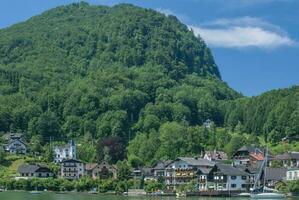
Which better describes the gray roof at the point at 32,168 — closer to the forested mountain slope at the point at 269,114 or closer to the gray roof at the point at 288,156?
the gray roof at the point at 288,156

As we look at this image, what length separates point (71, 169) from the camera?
101812mm

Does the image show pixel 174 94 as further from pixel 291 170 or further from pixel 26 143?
pixel 291 170

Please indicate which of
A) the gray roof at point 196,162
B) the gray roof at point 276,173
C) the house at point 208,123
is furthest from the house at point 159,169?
the house at point 208,123

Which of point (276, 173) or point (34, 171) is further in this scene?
point (34, 171)

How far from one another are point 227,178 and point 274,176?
595cm

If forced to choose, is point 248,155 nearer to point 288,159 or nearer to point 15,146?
point 288,159

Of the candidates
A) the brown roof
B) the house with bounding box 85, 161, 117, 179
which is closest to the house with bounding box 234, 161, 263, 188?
the house with bounding box 85, 161, 117, 179

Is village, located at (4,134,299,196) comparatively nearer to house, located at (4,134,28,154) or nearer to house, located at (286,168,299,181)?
house, located at (286,168,299,181)

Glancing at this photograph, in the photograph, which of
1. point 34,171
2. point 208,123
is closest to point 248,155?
point 34,171

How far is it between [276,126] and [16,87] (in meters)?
76.9

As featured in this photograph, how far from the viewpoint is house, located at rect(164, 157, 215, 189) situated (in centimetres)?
8700

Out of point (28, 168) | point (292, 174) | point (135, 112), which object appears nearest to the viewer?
point (292, 174)

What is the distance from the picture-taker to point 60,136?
139 meters

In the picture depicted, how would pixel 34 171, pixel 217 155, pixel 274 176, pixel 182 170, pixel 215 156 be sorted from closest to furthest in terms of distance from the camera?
pixel 274 176, pixel 182 170, pixel 34 171, pixel 215 156, pixel 217 155
